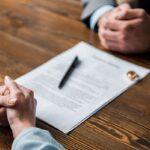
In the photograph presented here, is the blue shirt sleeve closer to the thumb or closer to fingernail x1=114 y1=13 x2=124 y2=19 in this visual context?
the thumb

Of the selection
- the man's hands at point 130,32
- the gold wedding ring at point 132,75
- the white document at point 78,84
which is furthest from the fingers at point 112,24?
the gold wedding ring at point 132,75

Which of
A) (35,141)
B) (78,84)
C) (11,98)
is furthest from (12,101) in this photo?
(78,84)

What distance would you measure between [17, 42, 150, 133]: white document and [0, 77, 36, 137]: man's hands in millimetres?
63

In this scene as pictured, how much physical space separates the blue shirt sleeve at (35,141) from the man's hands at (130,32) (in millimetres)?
521

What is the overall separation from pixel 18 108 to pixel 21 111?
0.03 ft

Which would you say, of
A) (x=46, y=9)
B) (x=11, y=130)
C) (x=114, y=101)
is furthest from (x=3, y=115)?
(x=46, y=9)

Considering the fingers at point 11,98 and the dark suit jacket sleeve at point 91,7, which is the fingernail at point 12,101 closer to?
the fingers at point 11,98

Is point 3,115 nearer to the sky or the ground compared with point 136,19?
nearer to the ground

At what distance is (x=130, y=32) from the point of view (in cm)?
127

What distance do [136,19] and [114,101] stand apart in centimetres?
36

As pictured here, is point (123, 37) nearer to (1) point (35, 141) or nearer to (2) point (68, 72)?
(2) point (68, 72)

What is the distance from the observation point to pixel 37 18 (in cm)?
145

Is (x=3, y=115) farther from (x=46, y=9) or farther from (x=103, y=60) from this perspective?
(x=46, y=9)

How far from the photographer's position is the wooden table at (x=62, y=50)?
0.91 metres
